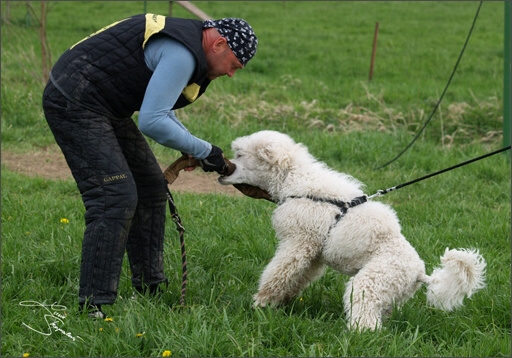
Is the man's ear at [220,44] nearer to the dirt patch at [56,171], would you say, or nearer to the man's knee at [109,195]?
the man's knee at [109,195]

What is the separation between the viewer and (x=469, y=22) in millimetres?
21250

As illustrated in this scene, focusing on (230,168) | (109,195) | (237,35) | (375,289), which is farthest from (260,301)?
(237,35)

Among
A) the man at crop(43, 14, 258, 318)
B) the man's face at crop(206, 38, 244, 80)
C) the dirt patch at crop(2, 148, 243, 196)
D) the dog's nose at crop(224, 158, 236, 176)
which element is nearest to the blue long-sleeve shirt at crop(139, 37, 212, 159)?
the man at crop(43, 14, 258, 318)

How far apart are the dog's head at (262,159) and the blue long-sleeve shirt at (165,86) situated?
857 millimetres

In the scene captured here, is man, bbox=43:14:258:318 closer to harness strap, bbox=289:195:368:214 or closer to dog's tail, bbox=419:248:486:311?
harness strap, bbox=289:195:368:214

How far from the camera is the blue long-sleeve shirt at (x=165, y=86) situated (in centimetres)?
383

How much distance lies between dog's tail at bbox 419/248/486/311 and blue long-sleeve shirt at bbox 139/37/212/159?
5.58ft

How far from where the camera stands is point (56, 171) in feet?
27.1

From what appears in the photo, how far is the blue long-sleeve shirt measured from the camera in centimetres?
383

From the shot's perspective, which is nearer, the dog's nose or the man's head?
the man's head

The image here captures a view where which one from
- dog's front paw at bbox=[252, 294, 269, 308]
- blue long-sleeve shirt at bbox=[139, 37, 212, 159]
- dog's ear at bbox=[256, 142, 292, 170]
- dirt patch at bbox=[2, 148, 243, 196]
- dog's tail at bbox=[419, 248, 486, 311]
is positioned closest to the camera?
blue long-sleeve shirt at bbox=[139, 37, 212, 159]

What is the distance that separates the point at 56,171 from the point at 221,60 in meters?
4.67

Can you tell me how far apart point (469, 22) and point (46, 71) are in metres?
14.1

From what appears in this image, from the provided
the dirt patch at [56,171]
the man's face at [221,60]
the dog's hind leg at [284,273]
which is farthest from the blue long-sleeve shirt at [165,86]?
the dirt patch at [56,171]
